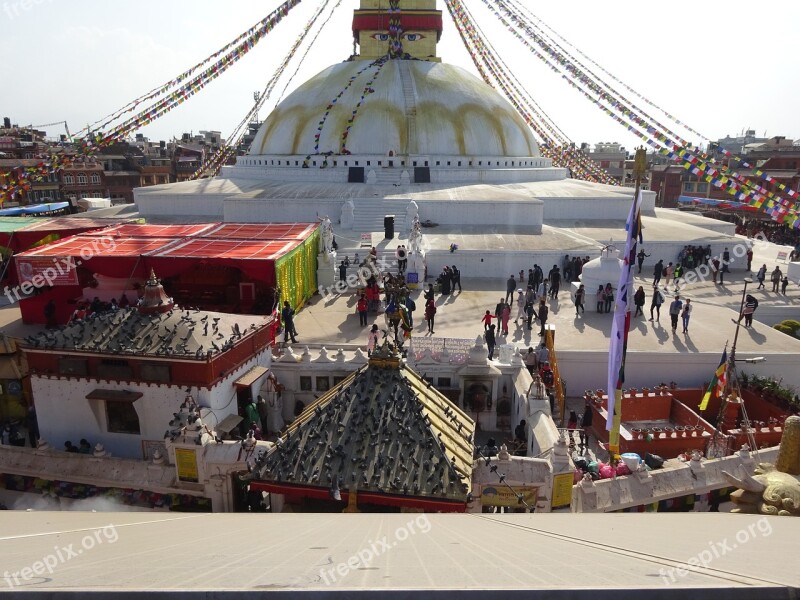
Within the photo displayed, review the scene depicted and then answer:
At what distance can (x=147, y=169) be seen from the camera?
39719mm

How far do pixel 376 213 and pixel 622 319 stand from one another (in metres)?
12.5

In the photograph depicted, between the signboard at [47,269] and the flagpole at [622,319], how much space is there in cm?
990

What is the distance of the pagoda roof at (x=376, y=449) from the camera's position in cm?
448

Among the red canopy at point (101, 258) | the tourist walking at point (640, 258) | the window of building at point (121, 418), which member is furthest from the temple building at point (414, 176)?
the window of building at point (121, 418)

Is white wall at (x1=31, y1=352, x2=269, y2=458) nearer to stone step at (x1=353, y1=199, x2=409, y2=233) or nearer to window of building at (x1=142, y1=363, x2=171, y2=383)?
window of building at (x1=142, y1=363, x2=171, y2=383)

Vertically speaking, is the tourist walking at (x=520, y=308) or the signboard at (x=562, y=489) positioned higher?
the tourist walking at (x=520, y=308)

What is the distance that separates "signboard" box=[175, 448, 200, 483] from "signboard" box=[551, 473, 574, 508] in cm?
373

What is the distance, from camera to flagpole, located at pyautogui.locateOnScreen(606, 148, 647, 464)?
19.8 ft

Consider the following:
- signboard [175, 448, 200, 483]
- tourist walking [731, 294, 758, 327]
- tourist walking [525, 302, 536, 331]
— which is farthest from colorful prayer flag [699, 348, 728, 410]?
signboard [175, 448, 200, 483]

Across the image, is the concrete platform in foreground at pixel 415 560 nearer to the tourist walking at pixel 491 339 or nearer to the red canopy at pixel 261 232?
the tourist walking at pixel 491 339

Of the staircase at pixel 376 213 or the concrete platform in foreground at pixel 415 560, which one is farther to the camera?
the staircase at pixel 376 213

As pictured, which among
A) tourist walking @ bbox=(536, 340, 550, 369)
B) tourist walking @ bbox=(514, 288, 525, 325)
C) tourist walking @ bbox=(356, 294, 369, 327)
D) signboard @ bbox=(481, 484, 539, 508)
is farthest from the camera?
tourist walking @ bbox=(514, 288, 525, 325)

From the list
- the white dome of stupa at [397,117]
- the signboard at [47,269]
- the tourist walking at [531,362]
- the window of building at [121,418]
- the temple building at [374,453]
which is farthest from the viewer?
the white dome of stupa at [397,117]

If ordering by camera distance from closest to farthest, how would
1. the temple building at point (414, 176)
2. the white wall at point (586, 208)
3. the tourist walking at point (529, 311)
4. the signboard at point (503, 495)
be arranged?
the signboard at point (503, 495), the tourist walking at point (529, 311), the temple building at point (414, 176), the white wall at point (586, 208)
